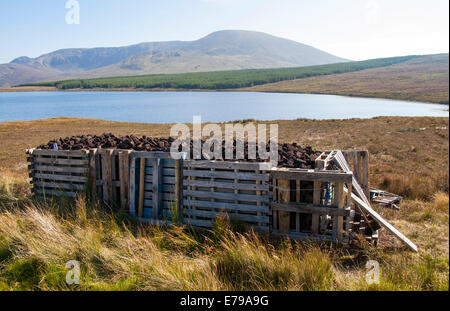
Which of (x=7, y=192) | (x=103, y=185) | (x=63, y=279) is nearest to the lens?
(x=63, y=279)

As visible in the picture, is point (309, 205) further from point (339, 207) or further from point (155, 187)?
point (155, 187)

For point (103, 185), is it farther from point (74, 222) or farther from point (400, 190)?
point (400, 190)

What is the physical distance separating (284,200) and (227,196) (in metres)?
1.04

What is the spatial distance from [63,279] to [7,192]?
217 inches

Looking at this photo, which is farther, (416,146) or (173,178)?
(416,146)

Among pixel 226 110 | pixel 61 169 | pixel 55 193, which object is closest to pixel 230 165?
pixel 61 169

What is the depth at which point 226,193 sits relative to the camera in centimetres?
667

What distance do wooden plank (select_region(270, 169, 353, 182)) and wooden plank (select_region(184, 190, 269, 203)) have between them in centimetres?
47

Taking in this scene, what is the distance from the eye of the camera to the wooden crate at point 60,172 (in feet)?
26.2

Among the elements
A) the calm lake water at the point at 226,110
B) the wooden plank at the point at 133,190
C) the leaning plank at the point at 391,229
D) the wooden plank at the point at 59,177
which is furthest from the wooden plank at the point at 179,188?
the calm lake water at the point at 226,110

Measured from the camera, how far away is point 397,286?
4.29 m

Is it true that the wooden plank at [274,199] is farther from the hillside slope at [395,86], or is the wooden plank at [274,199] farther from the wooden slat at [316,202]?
the hillside slope at [395,86]

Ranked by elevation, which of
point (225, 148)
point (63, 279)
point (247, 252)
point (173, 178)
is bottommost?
point (63, 279)
